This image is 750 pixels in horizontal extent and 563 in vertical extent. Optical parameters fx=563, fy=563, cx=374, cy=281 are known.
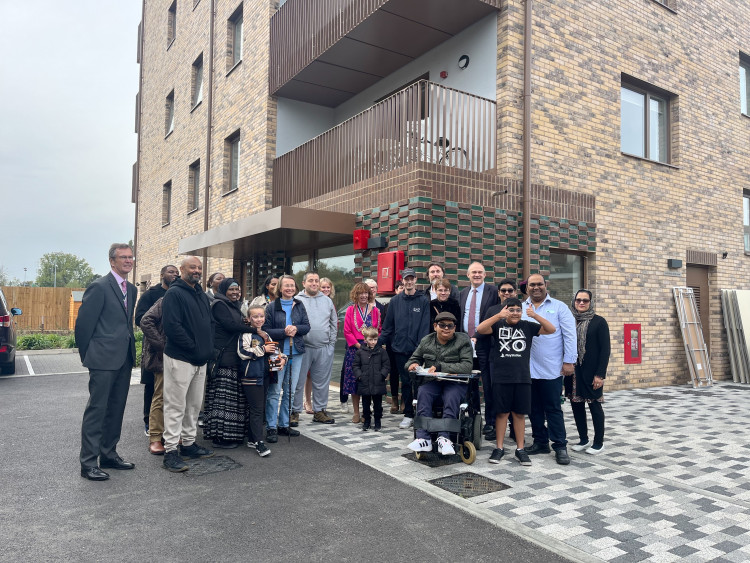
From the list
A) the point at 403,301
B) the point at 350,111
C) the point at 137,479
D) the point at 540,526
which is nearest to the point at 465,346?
the point at 403,301

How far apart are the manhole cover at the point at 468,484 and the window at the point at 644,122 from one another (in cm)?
793

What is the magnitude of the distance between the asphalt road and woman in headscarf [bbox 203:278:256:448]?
243 mm

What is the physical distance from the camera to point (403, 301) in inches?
263

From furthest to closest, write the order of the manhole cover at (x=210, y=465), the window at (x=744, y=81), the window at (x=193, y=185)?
the window at (x=193, y=185) < the window at (x=744, y=81) < the manhole cover at (x=210, y=465)

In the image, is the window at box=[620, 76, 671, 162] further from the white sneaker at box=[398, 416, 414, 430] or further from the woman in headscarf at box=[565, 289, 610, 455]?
the white sneaker at box=[398, 416, 414, 430]

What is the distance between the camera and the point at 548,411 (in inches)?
218

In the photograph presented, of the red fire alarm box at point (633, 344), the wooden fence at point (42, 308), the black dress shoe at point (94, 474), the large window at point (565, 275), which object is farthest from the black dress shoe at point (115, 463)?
the wooden fence at point (42, 308)

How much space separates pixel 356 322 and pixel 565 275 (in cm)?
428

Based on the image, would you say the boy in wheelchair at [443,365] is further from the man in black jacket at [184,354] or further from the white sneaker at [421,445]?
the man in black jacket at [184,354]

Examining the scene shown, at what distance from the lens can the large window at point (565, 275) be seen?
371 inches

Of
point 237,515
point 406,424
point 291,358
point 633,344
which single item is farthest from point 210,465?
point 633,344

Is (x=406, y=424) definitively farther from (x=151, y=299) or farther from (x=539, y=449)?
(x=151, y=299)

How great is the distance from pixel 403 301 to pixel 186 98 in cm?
1399

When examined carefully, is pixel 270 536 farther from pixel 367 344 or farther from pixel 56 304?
pixel 56 304
